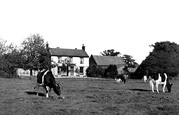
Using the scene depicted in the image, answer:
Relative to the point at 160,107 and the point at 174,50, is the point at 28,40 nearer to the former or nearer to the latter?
the point at 174,50

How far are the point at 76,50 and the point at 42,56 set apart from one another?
22590 mm

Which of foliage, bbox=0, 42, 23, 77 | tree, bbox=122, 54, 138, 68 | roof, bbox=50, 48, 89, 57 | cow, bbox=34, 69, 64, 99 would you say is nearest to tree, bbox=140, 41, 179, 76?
roof, bbox=50, 48, 89, 57

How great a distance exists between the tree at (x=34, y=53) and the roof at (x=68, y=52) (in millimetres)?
12698

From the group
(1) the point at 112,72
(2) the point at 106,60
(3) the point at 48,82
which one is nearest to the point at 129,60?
(2) the point at 106,60

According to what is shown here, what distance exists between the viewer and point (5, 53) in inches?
2099

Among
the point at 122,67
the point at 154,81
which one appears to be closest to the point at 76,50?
the point at 122,67

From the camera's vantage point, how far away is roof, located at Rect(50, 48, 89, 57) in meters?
76.6

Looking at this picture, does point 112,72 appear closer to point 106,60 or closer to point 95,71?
point 95,71

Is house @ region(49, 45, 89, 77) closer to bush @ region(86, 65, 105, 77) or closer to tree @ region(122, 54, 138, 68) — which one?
bush @ region(86, 65, 105, 77)

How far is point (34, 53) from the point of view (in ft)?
202

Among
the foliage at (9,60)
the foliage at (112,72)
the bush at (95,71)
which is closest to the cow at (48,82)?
the foliage at (9,60)

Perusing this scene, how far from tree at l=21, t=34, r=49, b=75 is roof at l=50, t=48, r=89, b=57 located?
12698 millimetres

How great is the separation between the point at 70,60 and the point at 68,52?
477 cm

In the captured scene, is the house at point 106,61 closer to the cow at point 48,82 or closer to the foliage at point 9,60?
the foliage at point 9,60
